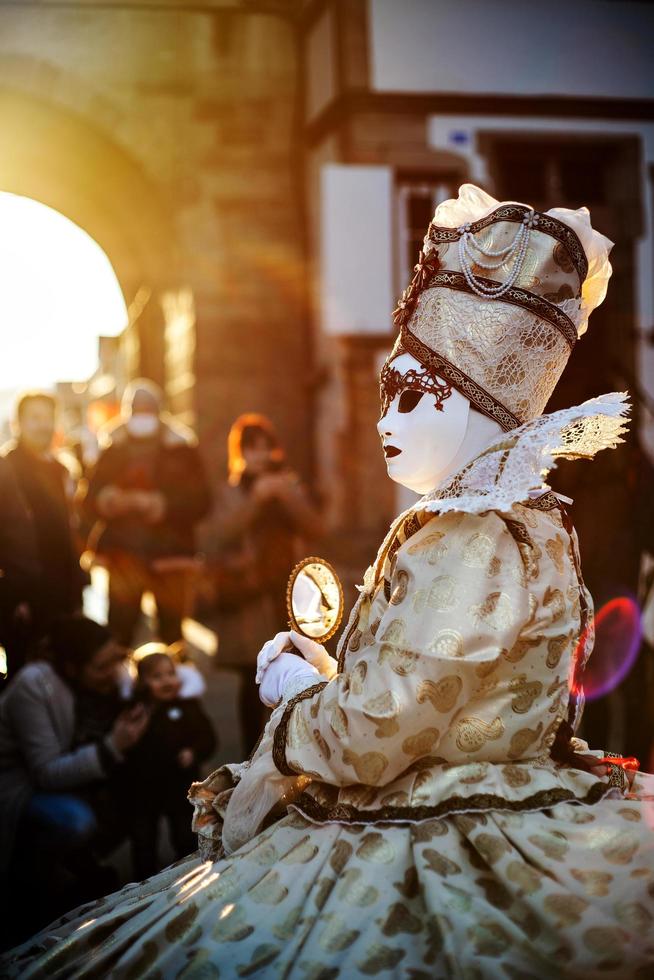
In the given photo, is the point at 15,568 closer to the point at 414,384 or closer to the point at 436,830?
the point at 414,384

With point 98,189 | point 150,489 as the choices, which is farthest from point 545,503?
point 98,189

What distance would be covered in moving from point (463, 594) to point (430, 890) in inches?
18.2

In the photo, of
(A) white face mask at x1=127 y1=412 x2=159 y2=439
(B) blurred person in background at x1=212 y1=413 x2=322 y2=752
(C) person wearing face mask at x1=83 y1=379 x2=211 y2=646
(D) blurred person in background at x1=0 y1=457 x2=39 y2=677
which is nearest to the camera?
(D) blurred person in background at x1=0 y1=457 x2=39 y2=677

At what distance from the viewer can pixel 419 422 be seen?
7.02 feet

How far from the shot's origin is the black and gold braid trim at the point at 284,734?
6.53ft

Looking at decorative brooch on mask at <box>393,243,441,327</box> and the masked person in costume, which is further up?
decorative brooch on mask at <box>393,243,441,327</box>

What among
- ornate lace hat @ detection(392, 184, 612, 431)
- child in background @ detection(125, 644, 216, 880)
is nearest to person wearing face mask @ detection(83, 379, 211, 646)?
child in background @ detection(125, 644, 216, 880)

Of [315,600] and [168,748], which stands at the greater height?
[315,600]

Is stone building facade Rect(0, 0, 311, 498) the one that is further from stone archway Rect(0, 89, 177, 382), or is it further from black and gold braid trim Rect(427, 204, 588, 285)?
black and gold braid trim Rect(427, 204, 588, 285)

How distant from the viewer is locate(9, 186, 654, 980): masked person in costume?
1800mm

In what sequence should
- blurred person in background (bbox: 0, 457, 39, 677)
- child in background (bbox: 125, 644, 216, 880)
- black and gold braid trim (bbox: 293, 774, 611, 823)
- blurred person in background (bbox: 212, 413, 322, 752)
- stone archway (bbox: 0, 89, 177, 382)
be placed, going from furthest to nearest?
1. stone archway (bbox: 0, 89, 177, 382)
2. blurred person in background (bbox: 212, 413, 322, 752)
3. blurred person in background (bbox: 0, 457, 39, 677)
4. child in background (bbox: 125, 644, 216, 880)
5. black and gold braid trim (bbox: 293, 774, 611, 823)

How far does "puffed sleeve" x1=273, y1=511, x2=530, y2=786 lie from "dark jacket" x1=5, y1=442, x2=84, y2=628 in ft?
10.4

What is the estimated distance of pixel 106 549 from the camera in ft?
19.7

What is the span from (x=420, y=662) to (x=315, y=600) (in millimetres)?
516
